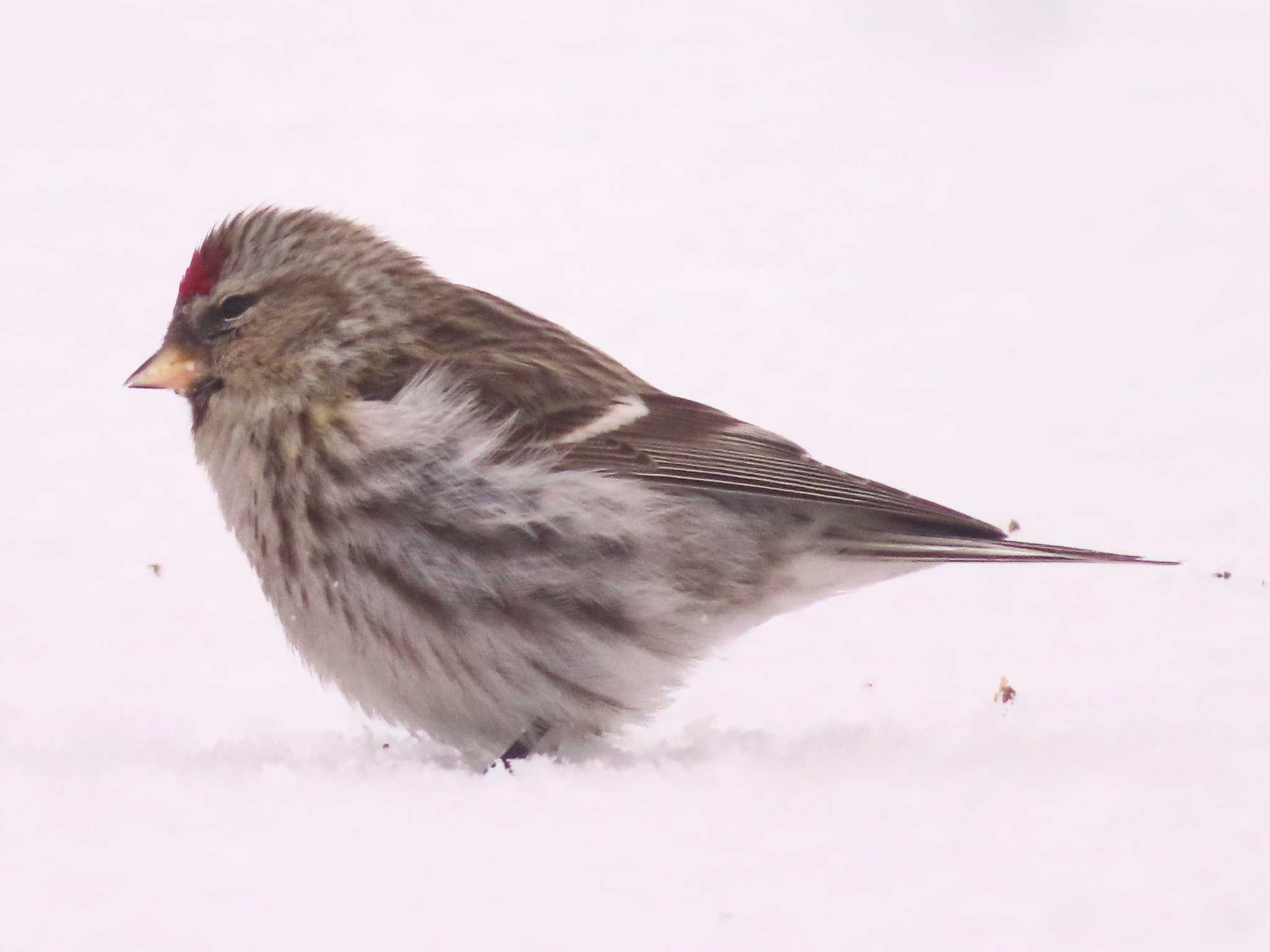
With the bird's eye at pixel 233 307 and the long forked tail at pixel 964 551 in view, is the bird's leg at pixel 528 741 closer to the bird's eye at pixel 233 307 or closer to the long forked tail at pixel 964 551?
the long forked tail at pixel 964 551

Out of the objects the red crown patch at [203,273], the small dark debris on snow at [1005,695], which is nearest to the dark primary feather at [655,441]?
the small dark debris on snow at [1005,695]

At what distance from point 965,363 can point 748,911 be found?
4807 mm

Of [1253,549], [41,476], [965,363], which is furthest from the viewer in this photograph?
[965,363]

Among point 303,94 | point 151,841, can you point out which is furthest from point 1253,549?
point 303,94

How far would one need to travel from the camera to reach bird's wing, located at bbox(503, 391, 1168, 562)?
388 cm

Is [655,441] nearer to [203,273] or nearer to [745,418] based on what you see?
[203,273]

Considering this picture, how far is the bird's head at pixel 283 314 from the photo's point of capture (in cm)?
399

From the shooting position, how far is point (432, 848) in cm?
283

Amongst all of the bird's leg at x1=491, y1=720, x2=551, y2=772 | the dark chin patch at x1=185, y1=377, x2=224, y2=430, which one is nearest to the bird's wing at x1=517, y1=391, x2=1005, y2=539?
the bird's leg at x1=491, y1=720, x2=551, y2=772

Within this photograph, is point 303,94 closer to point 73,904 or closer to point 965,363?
point 965,363

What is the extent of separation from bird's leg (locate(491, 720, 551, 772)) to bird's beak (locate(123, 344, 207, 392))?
1.08 metres

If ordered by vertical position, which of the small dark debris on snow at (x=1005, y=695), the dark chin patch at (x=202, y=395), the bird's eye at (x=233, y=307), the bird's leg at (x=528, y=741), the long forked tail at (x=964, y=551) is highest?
the bird's eye at (x=233, y=307)

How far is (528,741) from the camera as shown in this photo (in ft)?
12.5

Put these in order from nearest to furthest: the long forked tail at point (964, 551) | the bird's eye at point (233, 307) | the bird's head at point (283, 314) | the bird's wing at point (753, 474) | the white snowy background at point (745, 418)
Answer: the white snowy background at point (745, 418) < the long forked tail at point (964, 551) < the bird's wing at point (753, 474) < the bird's head at point (283, 314) < the bird's eye at point (233, 307)
